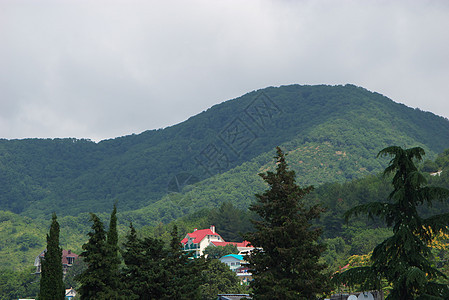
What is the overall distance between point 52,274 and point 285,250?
10.3 meters

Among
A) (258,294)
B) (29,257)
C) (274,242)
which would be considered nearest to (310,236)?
(274,242)

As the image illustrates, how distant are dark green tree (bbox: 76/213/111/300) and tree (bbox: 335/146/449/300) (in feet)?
39.8

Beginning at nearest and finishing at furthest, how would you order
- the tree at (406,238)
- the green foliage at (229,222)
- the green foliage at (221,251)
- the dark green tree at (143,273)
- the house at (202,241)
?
the tree at (406,238) < the dark green tree at (143,273) < the green foliage at (221,251) < the house at (202,241) < the green foliage at (229,222)

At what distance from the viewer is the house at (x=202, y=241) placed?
115375mm

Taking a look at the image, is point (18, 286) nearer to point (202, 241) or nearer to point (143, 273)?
point (202, 241)

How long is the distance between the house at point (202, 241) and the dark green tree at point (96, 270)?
8826cm

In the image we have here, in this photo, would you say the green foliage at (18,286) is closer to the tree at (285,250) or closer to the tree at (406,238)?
the tree at (285,250)

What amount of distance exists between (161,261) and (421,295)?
1609 centimetres

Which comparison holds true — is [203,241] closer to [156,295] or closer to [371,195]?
[371,195]

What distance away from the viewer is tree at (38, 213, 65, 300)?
25.1 metres

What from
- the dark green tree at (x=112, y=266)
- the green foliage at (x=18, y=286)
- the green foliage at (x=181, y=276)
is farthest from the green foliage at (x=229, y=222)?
the dark green tree at (x=112, y=266)

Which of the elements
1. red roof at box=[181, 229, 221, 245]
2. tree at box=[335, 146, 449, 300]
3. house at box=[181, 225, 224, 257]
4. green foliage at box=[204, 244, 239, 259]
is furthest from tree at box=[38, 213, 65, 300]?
red roof at box=[181, 229, 221, 245]

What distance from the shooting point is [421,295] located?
15.2 metres

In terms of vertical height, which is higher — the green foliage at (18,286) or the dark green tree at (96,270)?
the green foliage at (18,286)
